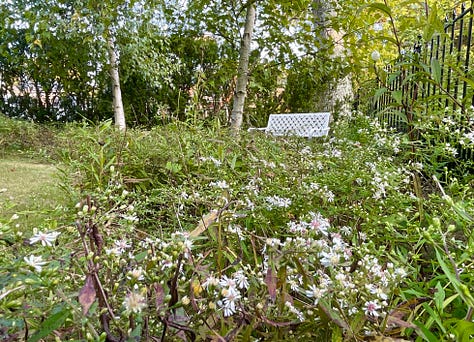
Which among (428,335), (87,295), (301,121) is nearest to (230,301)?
(87,295)

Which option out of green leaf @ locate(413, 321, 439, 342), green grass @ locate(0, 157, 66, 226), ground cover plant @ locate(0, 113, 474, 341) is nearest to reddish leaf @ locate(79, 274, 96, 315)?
ground cover plant @ locate(0, 113, 474, 341)

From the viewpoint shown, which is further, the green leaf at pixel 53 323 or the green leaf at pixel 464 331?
the green leaf at pixel 464 331

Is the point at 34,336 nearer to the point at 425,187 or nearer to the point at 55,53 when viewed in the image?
the point at 425,187

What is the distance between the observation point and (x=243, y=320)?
57cm

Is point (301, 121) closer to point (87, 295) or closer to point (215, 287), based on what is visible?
point (215, 287)

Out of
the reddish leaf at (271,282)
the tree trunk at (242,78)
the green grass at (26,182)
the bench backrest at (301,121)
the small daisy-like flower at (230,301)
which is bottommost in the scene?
the green grass at (26,182)

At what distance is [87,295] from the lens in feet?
1.37

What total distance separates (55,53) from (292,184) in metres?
6.51

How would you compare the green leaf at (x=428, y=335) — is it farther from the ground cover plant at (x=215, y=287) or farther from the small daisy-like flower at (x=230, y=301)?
the small daisy-like flower at (x=230, y=301)

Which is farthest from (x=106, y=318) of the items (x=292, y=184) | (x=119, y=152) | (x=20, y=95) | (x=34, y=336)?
(x=20, y=95)

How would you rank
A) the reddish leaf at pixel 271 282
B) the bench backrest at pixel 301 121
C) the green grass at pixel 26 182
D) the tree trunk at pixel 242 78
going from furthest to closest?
1. the bench backrest at pixel 301 121
2. the tree trunk at pixel 242 78
3. the green grass at pixel 26 182
4. the reddish leaf at pixel 271 282

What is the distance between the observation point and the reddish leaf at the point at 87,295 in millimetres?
401

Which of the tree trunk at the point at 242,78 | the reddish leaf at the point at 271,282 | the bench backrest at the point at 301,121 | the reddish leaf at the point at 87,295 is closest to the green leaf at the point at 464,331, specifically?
the reddish leaf at the point at 271,282

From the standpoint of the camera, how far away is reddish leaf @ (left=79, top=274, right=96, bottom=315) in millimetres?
401
